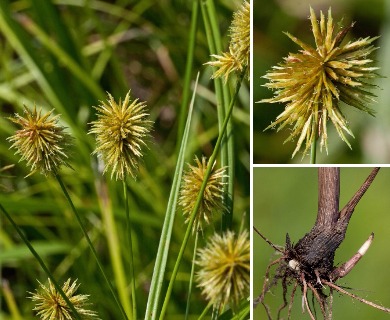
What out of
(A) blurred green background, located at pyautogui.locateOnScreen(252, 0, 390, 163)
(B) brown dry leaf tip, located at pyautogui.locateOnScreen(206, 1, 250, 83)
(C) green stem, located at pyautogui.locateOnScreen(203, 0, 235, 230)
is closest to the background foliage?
(A) blurred green background, located at pyautogui.locateOnScreen(252, 0, 390, 163)

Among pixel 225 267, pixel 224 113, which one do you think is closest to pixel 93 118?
pixel 224 113

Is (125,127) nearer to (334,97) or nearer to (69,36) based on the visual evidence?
(334,97)

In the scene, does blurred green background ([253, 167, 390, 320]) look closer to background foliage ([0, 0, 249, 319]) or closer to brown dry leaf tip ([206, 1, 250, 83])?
brown dry leaf tip ([206, 1, 250, 83])

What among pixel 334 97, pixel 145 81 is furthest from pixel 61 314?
pixel 145 81

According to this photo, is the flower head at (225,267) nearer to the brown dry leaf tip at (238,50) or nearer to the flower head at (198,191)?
the flower head at (198,191)

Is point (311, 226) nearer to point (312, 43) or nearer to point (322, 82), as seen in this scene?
point (322, 82)
